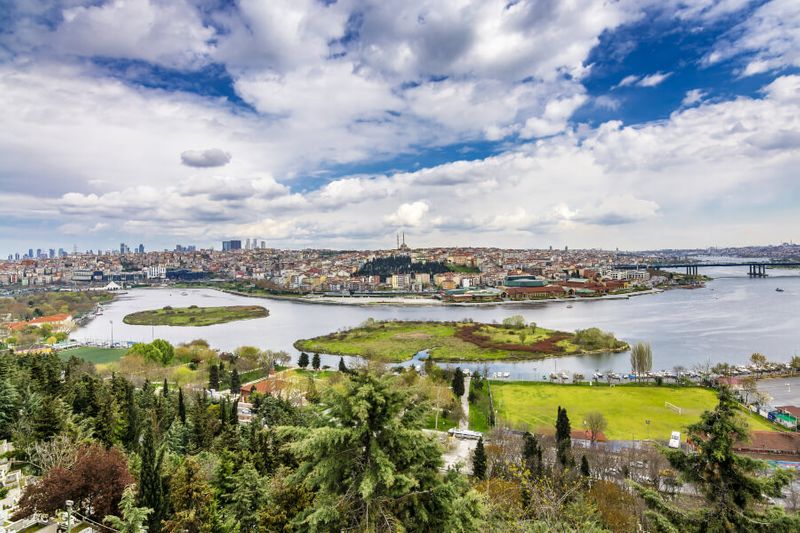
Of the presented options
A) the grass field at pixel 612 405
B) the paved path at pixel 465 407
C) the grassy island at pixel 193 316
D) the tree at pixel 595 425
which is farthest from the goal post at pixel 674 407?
the grassy island at pixel 193 316

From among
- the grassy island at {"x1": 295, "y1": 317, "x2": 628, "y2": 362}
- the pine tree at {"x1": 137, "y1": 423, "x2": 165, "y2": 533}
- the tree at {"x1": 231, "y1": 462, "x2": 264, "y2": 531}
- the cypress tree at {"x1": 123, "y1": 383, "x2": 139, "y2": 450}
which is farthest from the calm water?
the pine tree at {"x1": 137, "y1": 423, "x2": 165, "y2": 533}

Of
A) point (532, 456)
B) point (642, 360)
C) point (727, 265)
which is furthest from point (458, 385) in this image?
point (727, 265)

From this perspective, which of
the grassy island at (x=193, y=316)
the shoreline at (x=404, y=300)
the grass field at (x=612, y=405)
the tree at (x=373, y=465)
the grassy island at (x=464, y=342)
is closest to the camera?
the tree at (x=373, y=465)

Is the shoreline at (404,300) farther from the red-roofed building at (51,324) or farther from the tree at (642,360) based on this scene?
the tree at (642,360)

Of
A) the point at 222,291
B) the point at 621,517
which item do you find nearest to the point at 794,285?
the point at 621,517

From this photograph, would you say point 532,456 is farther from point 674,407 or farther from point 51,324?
point 51,324

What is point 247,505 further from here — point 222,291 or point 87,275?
point 87,275
